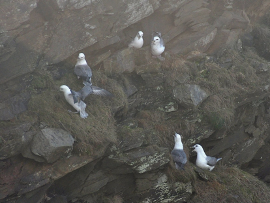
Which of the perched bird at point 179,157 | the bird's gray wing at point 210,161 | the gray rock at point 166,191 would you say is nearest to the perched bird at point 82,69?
the perched bird at point 179,157

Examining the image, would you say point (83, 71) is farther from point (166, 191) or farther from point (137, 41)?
point (166, 191)

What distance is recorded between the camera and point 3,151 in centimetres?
747

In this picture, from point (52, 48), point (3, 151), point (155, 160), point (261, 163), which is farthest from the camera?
point (261, 163)

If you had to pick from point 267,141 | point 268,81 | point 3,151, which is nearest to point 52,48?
point 3,151

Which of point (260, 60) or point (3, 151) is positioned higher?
point (3, 151)

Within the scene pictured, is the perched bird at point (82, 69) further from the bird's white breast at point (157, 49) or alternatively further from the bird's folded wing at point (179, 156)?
the bird's folded wing at point (179, 156)

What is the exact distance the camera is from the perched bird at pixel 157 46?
37.3 ft

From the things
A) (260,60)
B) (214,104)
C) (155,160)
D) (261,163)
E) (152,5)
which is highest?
(152,5)

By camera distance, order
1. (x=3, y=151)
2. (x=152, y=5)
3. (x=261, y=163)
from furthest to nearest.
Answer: (x=261, y=163) → (x=152, y=5) → (x=3, y=151)

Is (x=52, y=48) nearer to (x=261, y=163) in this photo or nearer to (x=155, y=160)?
(x=155, y=160)

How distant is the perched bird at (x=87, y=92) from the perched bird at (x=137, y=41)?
2476 millimetres

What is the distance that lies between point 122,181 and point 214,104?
13.3 ft

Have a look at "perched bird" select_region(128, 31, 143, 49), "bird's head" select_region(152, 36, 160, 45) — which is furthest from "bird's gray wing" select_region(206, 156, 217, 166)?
"perched bird" select_region(128, 31, 143, 49)

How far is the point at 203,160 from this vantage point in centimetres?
1062
